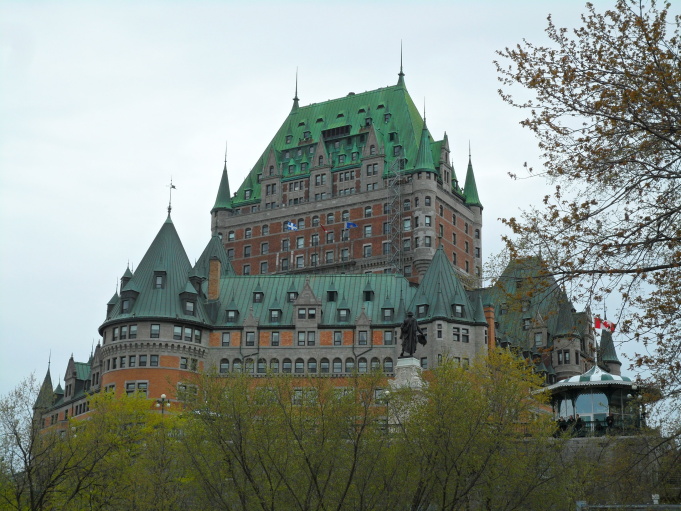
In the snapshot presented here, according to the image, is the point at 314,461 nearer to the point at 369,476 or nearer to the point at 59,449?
the point at 369,476

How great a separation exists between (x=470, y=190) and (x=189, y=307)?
54.7m

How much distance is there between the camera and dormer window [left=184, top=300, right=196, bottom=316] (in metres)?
106

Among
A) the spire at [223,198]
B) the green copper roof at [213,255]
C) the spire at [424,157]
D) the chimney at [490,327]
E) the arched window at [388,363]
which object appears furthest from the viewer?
the spire at [223,198]

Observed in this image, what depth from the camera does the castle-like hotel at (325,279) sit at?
104 metres

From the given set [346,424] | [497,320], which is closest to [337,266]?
[497,320]

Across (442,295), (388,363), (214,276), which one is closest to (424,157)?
(442,295)

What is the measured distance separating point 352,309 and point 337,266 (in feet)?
95.6

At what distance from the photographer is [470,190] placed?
147m

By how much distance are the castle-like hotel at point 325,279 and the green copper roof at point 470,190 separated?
0.22 m

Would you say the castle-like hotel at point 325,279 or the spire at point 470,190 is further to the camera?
the spire at point 470,190

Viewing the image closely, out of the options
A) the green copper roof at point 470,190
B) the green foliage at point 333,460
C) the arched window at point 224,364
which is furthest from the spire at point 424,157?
the green foliage at point 333,460

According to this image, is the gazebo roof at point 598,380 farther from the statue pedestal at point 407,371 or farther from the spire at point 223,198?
the spire at point 223,198

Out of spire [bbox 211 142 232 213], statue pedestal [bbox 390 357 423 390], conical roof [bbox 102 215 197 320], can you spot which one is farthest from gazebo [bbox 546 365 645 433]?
spire [bbox 211 142 232 213]

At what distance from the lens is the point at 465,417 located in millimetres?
53938
